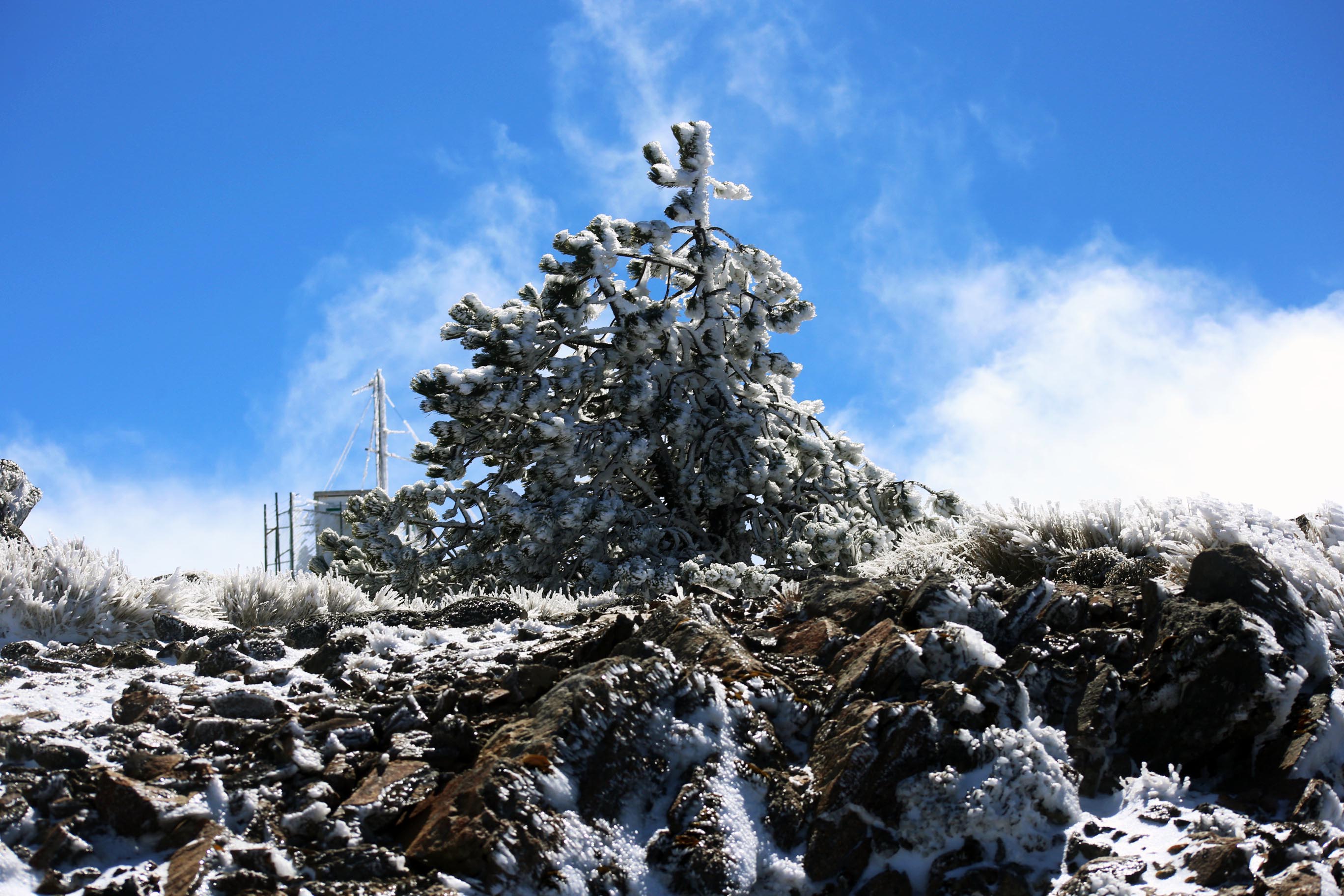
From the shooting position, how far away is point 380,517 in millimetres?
10625

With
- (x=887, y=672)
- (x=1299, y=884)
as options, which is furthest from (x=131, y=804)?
(x=1299, y=884)

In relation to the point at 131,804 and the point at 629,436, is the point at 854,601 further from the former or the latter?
the point at 629,436

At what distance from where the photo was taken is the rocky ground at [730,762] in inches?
117

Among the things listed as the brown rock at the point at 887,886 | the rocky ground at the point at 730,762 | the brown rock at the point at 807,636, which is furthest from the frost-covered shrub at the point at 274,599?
the brown rock at the point at 887,886

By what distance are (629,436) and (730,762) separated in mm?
6798

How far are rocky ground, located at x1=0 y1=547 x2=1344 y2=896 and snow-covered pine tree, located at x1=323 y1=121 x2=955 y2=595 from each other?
5.24 meters

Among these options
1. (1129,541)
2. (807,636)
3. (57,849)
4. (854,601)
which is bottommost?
(57,849)

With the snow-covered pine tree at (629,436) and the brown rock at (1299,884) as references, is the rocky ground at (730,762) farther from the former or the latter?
the snow-covered pine tree at (629,436)

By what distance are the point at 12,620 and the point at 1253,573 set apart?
20.5ft

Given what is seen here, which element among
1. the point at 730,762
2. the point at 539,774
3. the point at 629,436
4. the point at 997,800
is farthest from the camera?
the point at 629,436

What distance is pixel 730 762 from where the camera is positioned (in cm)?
344

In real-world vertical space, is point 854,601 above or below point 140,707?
above

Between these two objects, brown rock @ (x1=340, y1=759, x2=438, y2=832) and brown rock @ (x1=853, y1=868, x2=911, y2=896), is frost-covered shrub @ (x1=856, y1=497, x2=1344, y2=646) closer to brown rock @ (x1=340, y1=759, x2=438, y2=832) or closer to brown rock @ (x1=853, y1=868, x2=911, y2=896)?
brown rock @ (x1=853, y1=868, x2=911, y2=896)

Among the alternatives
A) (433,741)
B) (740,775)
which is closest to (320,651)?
(433,741)
